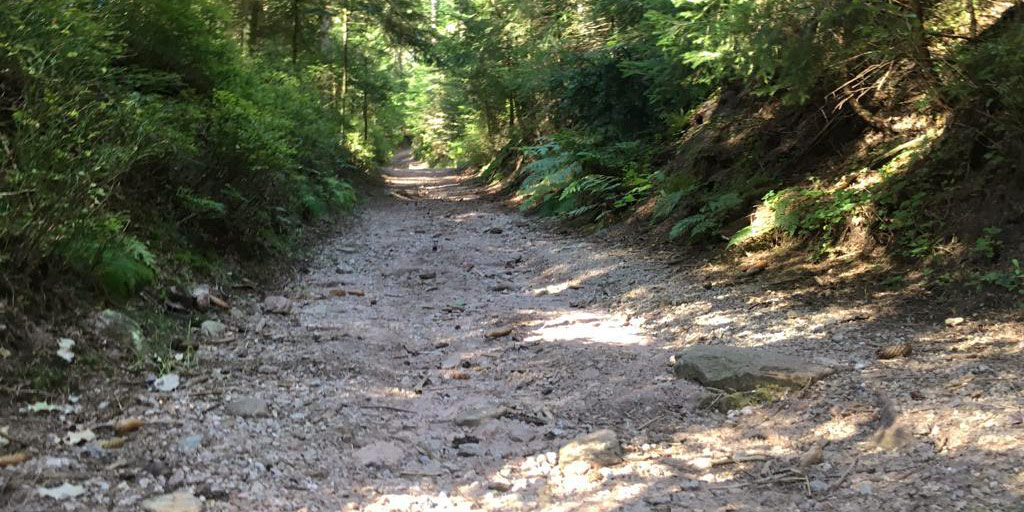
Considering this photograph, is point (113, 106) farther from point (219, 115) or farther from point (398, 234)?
point (398, 234)

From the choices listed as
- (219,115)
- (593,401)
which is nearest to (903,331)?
(593,401)

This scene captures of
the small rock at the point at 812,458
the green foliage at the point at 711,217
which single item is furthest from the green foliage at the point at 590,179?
the small rock at the point at 812,458

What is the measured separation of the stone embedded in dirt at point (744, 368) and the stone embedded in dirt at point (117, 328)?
4.15m

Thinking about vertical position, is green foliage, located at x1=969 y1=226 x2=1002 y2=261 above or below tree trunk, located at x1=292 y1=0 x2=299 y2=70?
below

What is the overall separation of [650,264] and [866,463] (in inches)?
225

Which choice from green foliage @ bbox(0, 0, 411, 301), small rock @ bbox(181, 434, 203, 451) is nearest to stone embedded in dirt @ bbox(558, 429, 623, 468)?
small rock @ bbox(181, 434, 203, 451)

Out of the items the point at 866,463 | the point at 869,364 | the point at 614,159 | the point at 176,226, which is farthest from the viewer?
the point at 614,159

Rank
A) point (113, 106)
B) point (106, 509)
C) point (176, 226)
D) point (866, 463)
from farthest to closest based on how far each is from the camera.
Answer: point (176, 226) < point (113, 106) < point (866, 463) < point (106, 509)

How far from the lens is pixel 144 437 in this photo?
3830 millimetres

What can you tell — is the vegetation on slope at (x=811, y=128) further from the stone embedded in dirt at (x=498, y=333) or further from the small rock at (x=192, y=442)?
the small rock at (x=192, y=442)

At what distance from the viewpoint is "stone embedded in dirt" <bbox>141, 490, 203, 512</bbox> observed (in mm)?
3117

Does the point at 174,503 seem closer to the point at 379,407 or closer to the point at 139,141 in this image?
the point at 379,407

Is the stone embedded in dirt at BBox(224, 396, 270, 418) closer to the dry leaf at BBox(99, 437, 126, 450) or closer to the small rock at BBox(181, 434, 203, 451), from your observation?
the small rock at BBox(181, 434, 203, 451)

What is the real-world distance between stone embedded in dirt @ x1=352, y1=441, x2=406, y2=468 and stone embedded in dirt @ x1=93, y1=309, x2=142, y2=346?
2183 millimetres
